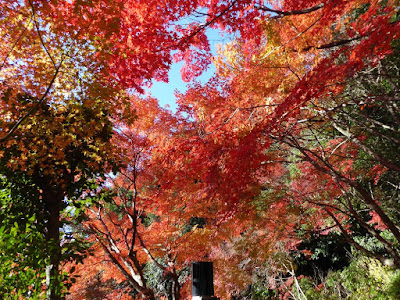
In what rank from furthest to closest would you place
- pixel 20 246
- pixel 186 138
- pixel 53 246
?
pixel 186 138 < pixel 53 246 < pixel 20 246

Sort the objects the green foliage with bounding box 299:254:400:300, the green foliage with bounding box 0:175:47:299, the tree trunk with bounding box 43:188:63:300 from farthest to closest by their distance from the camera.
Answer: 1. the green foliage with bounding box 299:254:400:300
2. the tree trunk with bounding box 43:188:63:300
3. the green foliage with bounding box 0:175:47:299


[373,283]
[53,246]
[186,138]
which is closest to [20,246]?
[53,246]

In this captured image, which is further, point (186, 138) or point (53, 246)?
point (186, 138)

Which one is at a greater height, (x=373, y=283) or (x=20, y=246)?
(x=20, y=246)

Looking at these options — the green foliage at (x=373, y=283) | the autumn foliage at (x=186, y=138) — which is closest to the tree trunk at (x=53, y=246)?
the autumn foliage at (x=186, y=138)

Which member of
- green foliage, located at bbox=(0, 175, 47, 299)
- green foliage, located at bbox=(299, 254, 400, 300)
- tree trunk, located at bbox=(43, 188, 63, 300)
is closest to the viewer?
green foliage, located at bbox=(0, 175, 47, 299)

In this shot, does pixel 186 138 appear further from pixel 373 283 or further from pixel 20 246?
pixel 373 283

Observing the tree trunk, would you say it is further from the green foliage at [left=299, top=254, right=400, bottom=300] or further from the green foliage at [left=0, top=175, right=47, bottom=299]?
the green foliage at [left=299, top=254, right=400, bottom=300]

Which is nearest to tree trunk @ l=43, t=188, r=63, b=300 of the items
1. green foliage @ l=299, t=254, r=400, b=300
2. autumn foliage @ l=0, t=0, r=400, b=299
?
autumn foliage @ l=0, t=0, r=400, b=299

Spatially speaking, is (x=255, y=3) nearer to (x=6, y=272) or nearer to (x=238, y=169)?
(x=238, y=169)

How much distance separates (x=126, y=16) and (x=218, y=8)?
1.88m

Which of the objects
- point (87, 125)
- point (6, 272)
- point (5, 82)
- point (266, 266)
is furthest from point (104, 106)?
point (266, 266)

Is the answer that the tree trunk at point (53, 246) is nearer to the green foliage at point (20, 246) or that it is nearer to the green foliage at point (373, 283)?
the green foliage at point (20, 246)

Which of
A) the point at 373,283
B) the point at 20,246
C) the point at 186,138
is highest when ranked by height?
the point at 186,138
